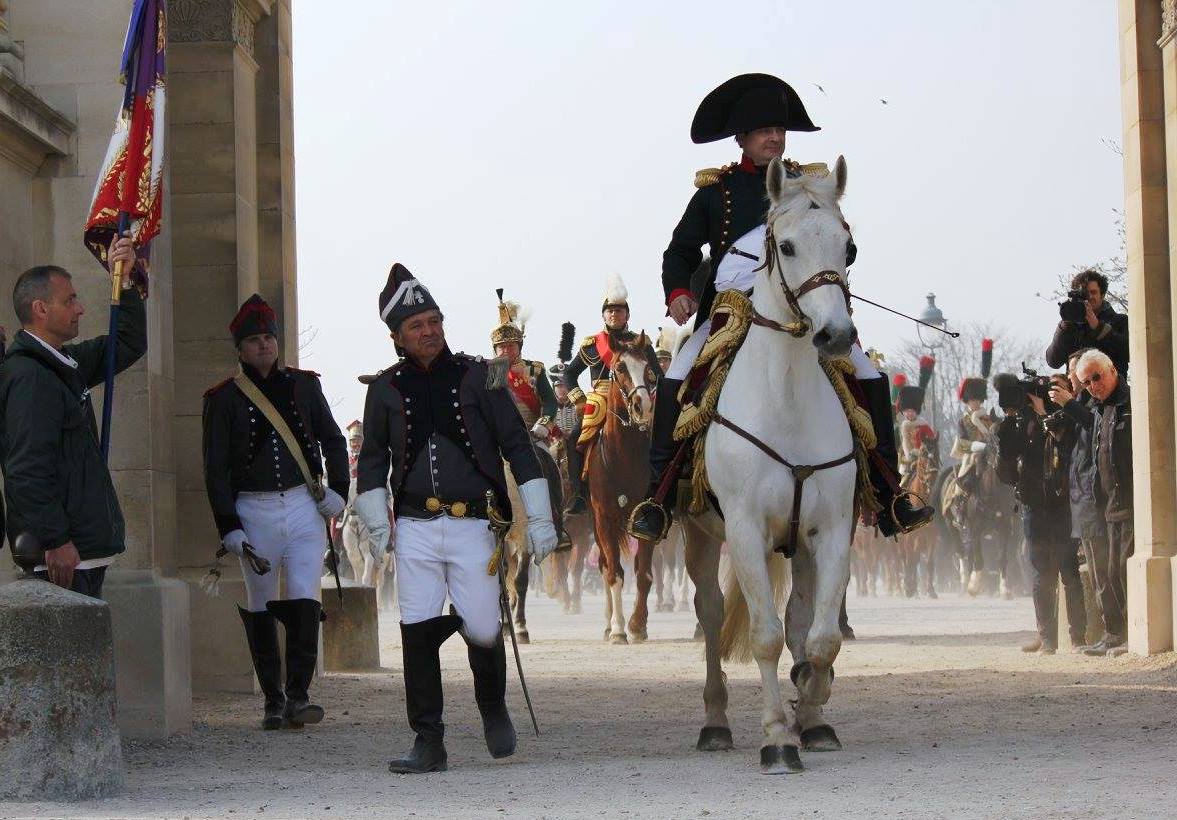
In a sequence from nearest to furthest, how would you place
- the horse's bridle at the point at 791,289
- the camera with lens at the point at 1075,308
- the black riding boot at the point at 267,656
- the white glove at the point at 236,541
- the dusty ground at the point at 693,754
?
the dusty ground at the point at 693,754
the horse's bridle at the point at 791,289
the white glove at the point at 236,541
the black riding boot at the point at 267,656
the camera with lens at the point at 1075,308

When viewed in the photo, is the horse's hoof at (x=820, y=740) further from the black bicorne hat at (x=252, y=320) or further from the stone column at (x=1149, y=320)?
the stone column at (x=1149, y=320)

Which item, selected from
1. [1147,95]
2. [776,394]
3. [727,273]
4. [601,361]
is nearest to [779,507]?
[776,394]

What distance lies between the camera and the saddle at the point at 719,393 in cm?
973

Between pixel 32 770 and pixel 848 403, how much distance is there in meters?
3.93

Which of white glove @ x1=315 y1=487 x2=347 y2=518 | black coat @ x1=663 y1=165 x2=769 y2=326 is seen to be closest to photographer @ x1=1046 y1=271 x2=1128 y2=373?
black coat @ x1=663 y1=165 x2=769 y2=326

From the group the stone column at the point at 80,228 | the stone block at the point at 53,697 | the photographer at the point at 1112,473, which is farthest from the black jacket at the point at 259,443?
the photographer at the point at 1112,473

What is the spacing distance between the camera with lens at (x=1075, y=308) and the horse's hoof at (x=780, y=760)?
8337mm

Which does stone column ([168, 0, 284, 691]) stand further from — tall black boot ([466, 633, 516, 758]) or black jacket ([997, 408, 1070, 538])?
black jacket ([997, 408, 1070, 538])

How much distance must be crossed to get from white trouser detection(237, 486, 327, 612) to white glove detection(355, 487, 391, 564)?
2.60m

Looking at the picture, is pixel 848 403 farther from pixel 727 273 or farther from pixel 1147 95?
pixel 1147 95

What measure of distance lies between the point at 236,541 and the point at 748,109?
3.72 m

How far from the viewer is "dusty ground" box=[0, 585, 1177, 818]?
26.6 ft

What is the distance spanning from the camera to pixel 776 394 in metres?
9.42

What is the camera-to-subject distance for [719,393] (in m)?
9.75
